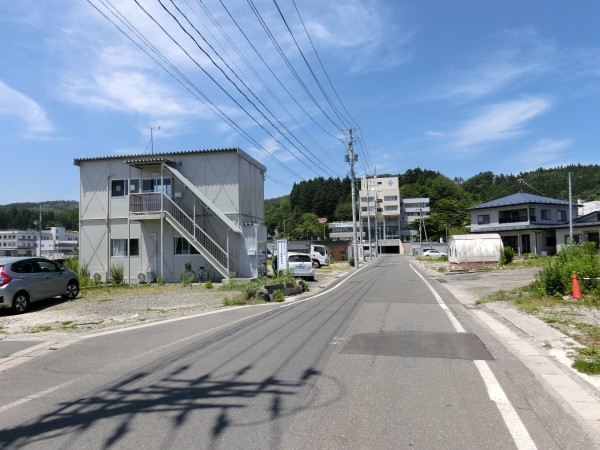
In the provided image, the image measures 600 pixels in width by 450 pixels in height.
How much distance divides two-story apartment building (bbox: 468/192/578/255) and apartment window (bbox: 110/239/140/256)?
140 ft

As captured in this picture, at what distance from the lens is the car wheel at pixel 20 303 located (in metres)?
13.3

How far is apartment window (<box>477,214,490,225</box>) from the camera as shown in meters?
58.3

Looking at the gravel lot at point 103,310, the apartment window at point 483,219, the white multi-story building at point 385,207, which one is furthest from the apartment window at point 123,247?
the white multi-story building at point 385,207

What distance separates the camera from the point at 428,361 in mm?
6926

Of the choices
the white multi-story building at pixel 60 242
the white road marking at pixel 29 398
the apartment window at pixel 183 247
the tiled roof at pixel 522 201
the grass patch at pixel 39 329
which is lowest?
the grass patch at pixel 39 329

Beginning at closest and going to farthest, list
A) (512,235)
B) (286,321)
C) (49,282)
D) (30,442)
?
(30,442) → (286,321) → (49,282) → (512,235)

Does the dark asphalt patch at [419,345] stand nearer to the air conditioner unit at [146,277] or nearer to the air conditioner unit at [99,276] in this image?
the air conditioner unit at [146,277]

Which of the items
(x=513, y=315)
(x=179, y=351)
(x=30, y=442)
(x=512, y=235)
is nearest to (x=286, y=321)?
(x=179, y=351)

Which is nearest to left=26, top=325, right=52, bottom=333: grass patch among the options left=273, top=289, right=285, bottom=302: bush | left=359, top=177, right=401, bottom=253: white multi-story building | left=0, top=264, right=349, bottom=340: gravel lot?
left=0, top=264, right=349, bottom=340: gravel lot

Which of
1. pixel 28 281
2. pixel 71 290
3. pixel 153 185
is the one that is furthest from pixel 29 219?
pixel 28 281

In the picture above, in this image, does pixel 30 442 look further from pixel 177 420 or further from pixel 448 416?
pixel 448 416

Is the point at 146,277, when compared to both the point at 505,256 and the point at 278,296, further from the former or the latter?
the point at 505,256

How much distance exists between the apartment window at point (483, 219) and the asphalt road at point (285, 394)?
52768mm

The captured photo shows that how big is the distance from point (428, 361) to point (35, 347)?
7.14 m
